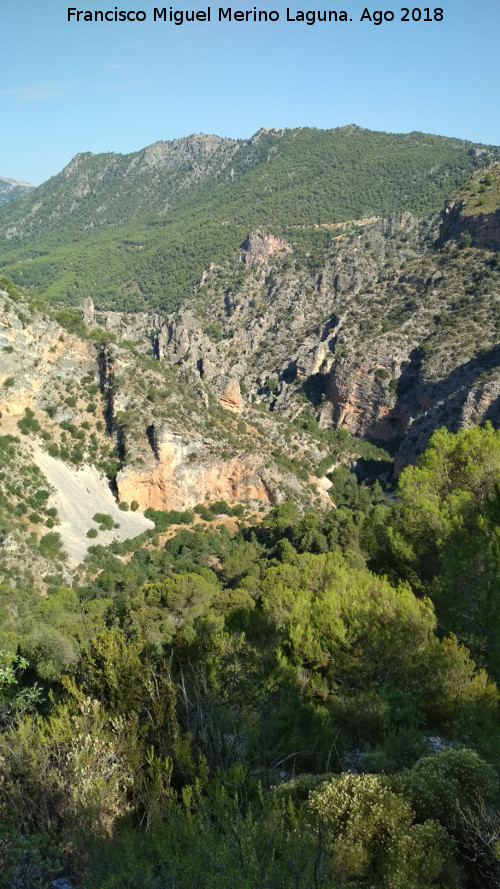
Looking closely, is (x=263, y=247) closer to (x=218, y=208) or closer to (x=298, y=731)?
(x=218, y=208)

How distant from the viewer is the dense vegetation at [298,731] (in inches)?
227

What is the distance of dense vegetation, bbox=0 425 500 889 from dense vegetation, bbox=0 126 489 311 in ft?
294

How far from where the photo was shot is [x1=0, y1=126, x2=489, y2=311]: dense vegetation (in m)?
105

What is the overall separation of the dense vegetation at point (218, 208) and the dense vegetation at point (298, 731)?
89562 mm

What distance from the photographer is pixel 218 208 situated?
127 meters

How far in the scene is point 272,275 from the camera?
306ft

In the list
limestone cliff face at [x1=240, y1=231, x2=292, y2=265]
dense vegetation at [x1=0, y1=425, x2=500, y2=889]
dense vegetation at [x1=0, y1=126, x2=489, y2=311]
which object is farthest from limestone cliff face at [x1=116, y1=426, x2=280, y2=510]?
dense vegetation at [x1=0, y1=126, x2=489, y2=311]

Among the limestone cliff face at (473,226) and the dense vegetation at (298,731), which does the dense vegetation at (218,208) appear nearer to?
the limestone cliff face at (473,226)

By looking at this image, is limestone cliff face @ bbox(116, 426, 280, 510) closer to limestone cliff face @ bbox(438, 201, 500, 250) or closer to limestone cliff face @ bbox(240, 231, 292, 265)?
limestone cliff face @ bbox(438, 201, 500, 250)

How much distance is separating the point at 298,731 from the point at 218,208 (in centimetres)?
13283

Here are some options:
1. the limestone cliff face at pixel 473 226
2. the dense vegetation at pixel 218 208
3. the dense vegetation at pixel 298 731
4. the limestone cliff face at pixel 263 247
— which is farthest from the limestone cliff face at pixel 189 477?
the dense vegetation at pixel 218 208

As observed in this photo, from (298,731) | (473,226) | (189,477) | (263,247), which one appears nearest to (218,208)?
(263,247)

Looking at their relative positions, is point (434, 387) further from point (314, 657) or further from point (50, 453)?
point (314, 657)

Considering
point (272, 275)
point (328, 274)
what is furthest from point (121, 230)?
point (328, 274)
